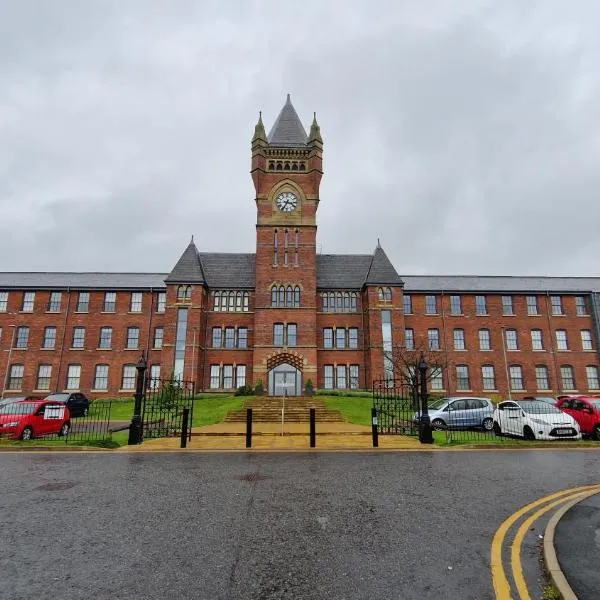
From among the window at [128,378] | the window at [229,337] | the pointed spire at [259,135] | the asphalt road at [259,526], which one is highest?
the pointed spire at [259,135]

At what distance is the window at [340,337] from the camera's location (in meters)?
36.8

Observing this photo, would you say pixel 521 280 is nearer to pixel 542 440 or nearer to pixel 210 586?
pixel 542 440

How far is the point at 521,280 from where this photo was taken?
43469 mm

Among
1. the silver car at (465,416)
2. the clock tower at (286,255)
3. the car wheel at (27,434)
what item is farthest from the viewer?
the clock tower at (286,255)

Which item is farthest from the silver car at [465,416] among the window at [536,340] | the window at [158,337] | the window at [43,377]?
the window at [43,377]

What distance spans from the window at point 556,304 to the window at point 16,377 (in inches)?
2002

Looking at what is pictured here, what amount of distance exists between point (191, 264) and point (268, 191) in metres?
9.93

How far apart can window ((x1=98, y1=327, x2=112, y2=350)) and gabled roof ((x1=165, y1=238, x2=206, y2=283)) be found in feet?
26.6

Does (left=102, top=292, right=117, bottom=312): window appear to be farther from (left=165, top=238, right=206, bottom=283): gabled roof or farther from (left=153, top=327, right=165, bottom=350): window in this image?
(left=165, top=238, right=206, bottom=283): gabled roof

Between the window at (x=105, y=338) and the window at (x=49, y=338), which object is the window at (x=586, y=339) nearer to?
the window at (x=105, y=338)

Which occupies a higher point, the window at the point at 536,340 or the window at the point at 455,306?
the window at the point at 455,306

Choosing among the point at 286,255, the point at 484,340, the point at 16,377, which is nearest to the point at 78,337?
the point at 16,377

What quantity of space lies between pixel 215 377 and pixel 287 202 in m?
17.4

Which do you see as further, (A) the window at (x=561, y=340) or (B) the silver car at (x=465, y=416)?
(A) the window at (x=561, y=340)
